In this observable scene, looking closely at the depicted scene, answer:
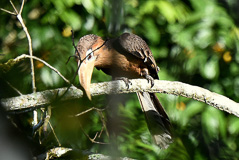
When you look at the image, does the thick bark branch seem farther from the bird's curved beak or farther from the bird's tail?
the bird's tail

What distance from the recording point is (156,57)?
10.4 feet

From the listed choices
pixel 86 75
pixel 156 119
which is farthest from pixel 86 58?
pixel 156 119

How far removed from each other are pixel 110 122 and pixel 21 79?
0.76 metres

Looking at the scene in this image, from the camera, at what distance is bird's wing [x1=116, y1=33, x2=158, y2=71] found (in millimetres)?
2656

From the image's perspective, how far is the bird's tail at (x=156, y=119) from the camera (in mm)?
2629

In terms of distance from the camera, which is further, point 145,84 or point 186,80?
point 186,80

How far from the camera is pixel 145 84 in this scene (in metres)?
2.29

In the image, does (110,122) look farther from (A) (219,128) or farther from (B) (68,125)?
(A) (219,128)

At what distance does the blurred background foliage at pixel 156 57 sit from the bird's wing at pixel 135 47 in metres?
0.09

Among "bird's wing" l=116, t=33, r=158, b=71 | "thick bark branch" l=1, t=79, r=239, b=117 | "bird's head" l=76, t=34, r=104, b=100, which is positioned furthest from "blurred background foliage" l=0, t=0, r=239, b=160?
"thick bark branch" l=1, t=79, r=239, b=117

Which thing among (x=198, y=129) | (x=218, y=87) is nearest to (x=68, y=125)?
(x=198, y=129)

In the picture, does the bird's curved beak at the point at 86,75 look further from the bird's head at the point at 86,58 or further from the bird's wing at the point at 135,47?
the bird's wing at the point at 135,47

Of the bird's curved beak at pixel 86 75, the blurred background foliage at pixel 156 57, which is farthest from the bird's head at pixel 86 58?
the blurred background foliage at pixel 156 57

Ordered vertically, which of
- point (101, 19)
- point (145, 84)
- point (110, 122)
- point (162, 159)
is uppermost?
point (101, 19)
